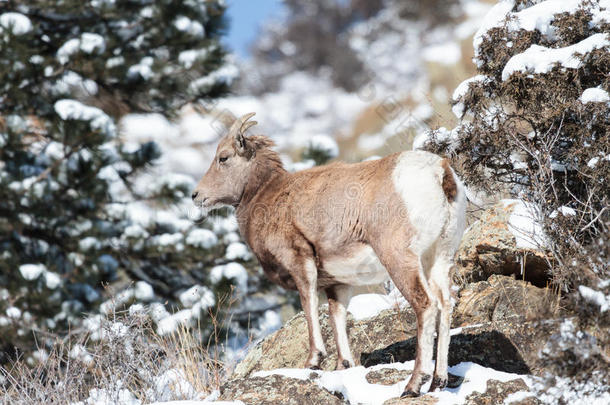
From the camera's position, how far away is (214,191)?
6.77 m

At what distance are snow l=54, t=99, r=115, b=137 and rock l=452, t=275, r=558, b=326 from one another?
20.7ft

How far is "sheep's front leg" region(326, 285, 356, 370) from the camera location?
5.74m

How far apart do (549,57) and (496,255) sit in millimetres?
1840

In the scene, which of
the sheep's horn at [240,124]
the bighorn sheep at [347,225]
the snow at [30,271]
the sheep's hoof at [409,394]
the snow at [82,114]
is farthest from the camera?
the snow at [82,114]

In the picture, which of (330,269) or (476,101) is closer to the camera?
(330,269)

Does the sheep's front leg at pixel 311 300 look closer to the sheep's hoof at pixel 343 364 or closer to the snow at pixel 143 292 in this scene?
the sheep's hoof at pixel 343 364

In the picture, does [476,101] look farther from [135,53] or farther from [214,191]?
[135,53]

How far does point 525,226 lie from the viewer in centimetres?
634

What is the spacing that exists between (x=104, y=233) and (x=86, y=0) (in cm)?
386

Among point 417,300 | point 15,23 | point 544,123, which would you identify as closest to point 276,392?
point 417,300

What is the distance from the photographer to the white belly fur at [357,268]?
17.8 ft

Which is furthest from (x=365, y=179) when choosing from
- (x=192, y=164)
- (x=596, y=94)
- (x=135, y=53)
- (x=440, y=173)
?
(x=192, y=164)

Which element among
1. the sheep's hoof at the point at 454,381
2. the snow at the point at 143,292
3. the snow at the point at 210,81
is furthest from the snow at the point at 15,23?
the sheep's hoof at the point at 454,381

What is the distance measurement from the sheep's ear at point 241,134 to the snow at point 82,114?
14.4 feet
